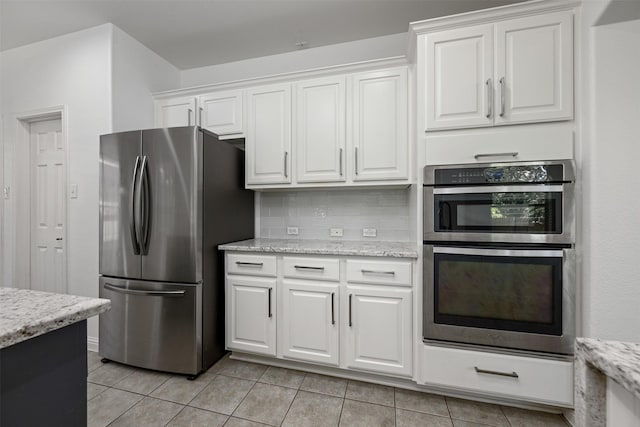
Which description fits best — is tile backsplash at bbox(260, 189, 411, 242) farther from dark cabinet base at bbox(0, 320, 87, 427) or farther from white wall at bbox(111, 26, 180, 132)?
dark cabinet base at bbox(0, 320, 87, 427)

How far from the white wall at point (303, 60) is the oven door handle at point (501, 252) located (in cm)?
196

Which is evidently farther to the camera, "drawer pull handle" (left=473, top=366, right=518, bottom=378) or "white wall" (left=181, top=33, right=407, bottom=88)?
"white wall" (left=181, top=33, right=407, bottom=88)

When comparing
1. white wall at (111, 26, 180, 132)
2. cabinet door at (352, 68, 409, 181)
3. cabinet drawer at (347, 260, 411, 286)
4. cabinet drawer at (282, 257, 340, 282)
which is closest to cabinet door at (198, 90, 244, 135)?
white wall at (111, 26, 180, 132)

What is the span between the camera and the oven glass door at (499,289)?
5.15ft

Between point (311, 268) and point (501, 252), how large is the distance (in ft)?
3.99

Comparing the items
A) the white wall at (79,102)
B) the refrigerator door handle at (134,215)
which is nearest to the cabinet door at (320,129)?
the refrigerator door handle at (134,215)

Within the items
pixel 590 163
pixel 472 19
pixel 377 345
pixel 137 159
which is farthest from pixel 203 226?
pixel 590 163

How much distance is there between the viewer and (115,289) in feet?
7.03

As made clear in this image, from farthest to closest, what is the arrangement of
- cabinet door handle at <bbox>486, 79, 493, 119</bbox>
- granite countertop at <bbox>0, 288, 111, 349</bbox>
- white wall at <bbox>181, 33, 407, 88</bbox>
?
1. white wall at <bbox>181, 33, 407, 88</bbox>
2. cabinet door handle at <bbox>486, 79, 493, 119</bbox>
3. granite countertop at <bbox>0, 288, 111, 349</bbox>

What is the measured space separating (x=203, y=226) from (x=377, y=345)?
151 cm

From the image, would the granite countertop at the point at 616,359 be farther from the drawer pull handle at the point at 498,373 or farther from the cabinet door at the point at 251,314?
the cabinet door at the point at 251,314

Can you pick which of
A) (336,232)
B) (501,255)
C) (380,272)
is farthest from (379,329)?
(336,232)

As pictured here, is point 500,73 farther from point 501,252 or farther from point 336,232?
point 336,232

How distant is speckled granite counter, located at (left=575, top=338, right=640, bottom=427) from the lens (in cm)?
51
